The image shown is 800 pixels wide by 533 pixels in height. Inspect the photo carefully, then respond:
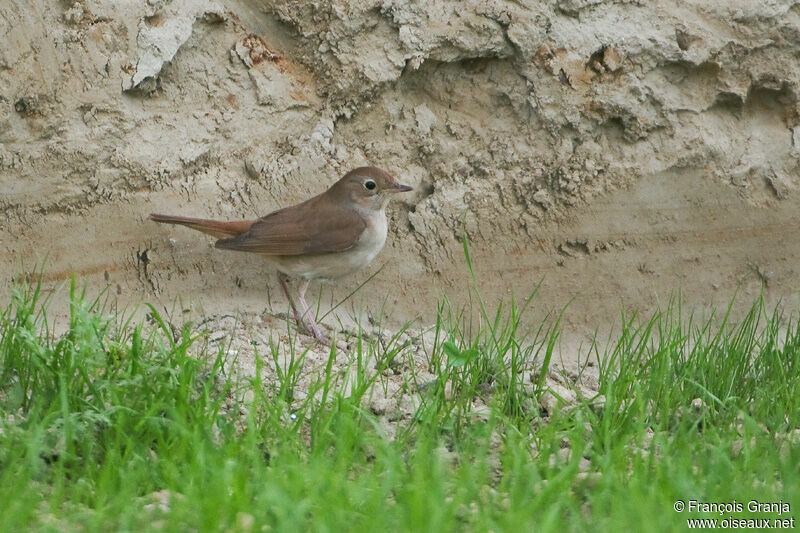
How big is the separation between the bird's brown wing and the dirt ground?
1.09ft

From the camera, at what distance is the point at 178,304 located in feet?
23.0

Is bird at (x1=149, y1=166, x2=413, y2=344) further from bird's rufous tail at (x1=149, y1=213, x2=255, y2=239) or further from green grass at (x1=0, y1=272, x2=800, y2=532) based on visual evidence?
green grass at (x1=0, y1=272, x2=800, y2=532)

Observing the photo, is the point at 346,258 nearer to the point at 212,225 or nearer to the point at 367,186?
the point at 367,186

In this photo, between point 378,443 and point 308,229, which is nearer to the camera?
point 378,443

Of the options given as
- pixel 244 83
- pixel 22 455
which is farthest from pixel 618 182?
pixel 22 455

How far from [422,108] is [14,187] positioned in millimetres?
2619

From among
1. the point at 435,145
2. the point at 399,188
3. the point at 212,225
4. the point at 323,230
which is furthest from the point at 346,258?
the point at 435,145

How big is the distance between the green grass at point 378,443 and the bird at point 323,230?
3.66 ft

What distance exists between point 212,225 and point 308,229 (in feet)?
1.95

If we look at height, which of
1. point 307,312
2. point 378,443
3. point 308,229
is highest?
point 308,229

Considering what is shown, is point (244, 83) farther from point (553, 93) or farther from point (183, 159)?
point (553, 93)

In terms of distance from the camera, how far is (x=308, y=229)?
698 cm

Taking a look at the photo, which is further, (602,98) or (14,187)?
(602,98)

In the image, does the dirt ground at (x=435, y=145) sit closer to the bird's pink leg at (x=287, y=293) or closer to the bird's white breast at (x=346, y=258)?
the bird's pink leg at (x=287, y=293)
